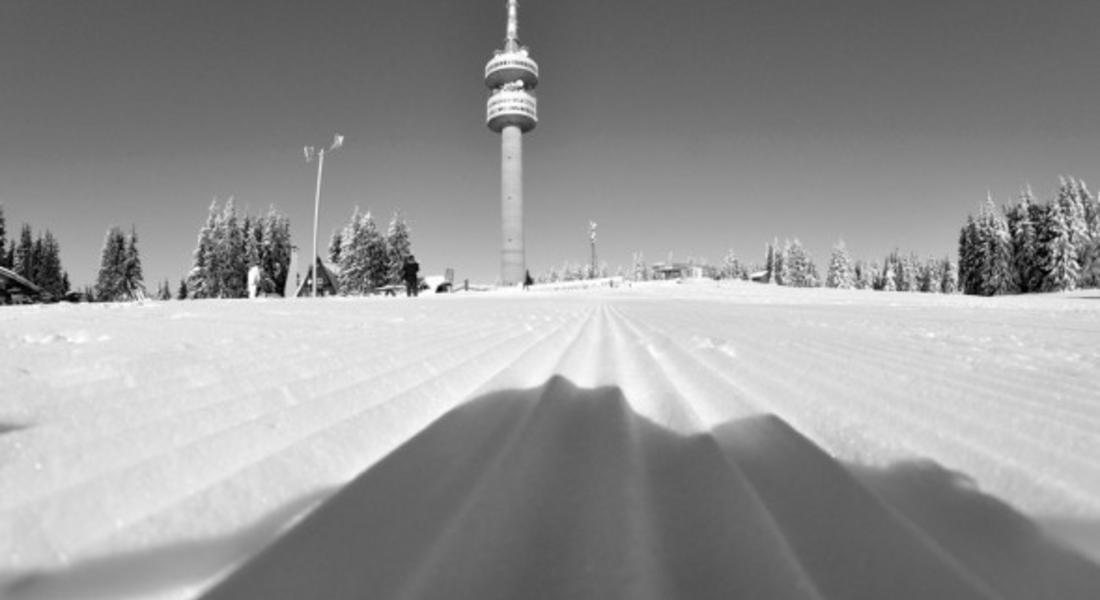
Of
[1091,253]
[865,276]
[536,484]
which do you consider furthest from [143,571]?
[865,276]

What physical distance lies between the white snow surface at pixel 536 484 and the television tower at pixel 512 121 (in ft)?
165

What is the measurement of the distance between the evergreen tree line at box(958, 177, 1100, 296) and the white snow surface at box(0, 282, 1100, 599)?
5227 cm

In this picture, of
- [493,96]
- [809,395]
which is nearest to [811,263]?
[493,96]

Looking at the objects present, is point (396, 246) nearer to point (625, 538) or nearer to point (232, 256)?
point (232, 256)

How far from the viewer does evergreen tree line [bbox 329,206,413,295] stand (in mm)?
51875

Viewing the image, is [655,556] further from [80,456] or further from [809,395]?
[809,395]

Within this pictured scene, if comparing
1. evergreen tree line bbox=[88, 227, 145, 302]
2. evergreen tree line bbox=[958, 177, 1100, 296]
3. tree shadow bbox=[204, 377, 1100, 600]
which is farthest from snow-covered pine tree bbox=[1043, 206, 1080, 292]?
evergreen tree line bbox=[88, 227, 145, 302]

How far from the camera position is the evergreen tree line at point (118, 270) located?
53.6 m

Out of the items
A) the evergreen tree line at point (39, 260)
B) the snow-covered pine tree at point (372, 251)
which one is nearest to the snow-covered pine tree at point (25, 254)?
the evergreen tree line at point (39, 260)

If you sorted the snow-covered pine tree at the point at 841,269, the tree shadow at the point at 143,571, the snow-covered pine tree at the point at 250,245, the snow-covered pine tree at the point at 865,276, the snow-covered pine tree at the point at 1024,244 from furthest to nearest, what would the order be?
the snow-covered pine tree at the point at 865,276
the snow-covered pine tree at the point at 841,269
the snow-covered pine tree at the point at 250,245
the snow-covered pine tree at the point at 1024,244
the tree shadow at the point at 143,571

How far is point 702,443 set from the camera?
1.17 meters

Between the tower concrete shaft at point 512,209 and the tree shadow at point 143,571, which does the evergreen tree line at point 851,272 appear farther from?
the tree shadow at point 143,571

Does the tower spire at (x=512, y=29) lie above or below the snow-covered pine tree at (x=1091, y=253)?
above

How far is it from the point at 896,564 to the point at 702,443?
49cm
